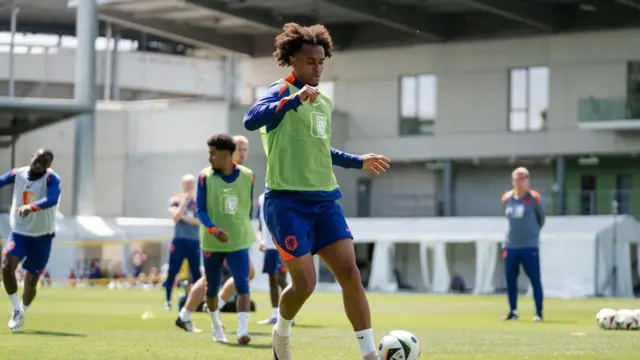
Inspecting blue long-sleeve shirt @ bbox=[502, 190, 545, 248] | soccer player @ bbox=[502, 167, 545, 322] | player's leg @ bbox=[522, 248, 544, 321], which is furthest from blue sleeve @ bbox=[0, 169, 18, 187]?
player's leg @ bbox=[522, 248, 544, 321]

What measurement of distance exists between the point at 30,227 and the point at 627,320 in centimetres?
721

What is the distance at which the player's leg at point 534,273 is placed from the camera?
62.5ft

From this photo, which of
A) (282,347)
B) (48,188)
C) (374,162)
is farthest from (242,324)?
(374,162)

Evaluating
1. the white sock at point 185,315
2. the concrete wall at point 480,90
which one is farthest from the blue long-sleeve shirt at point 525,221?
the concrete wall at point 480,90

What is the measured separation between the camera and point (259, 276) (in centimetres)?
4531

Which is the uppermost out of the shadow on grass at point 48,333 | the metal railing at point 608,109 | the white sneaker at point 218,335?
the metal railing at point 608,109

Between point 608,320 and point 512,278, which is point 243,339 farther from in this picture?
point 512,278

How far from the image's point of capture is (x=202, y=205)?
43.8 ft

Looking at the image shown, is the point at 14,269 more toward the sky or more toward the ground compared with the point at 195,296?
more toward the sky

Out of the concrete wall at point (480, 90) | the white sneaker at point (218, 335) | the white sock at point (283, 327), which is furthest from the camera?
the concrete wall at point (480, 90)

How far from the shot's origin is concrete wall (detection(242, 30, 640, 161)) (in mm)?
48969

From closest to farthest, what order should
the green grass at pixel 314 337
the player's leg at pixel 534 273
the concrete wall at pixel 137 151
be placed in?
the green grass at pixel 314 337 < the player's leg at pixel 534 273 < the concrete wall at pixel 137 151

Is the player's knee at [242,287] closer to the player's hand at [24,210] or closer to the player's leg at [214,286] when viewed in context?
the player's leg at [214,286]

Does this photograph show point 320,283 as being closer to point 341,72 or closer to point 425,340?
point 341,72
